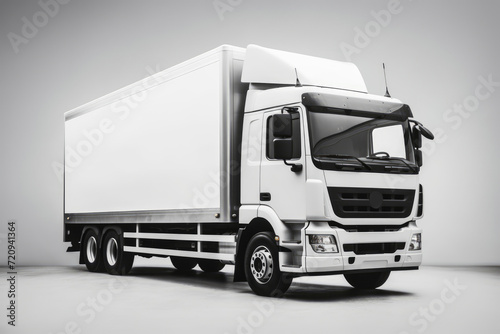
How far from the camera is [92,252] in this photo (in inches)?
579

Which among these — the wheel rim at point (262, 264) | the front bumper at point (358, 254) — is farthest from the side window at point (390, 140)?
the wheel rim at point (262, 264)

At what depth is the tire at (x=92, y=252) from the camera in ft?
46.8

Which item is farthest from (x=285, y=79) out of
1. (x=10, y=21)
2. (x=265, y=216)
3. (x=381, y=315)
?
(x=10, y=21)

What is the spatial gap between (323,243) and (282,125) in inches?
68.2

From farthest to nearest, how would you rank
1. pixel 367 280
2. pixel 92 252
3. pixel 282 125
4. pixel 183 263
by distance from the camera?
pixel 183 263 < pixel 92 252 < pixel 367 280 < pixel 282 125

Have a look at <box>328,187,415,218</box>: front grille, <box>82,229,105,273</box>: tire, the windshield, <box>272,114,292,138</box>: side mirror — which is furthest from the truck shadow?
<box>272,114,292,138</box>: side mirror

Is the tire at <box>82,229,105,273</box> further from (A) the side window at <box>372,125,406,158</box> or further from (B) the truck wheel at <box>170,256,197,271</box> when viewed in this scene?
(A) the side window at <box>372,125,406,158</box>

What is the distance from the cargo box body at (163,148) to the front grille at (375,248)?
6.72 ft

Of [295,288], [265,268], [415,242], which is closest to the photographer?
[265,268]

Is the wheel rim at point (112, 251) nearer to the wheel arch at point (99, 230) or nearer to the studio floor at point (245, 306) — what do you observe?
the wheel arch at point (99, 230)

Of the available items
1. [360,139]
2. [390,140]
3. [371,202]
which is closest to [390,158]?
[390,140]

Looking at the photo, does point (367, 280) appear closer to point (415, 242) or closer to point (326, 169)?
point (415, 242)

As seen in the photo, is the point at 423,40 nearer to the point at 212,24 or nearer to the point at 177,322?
the point at 212,24

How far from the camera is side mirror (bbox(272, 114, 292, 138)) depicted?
8711 millimetres
